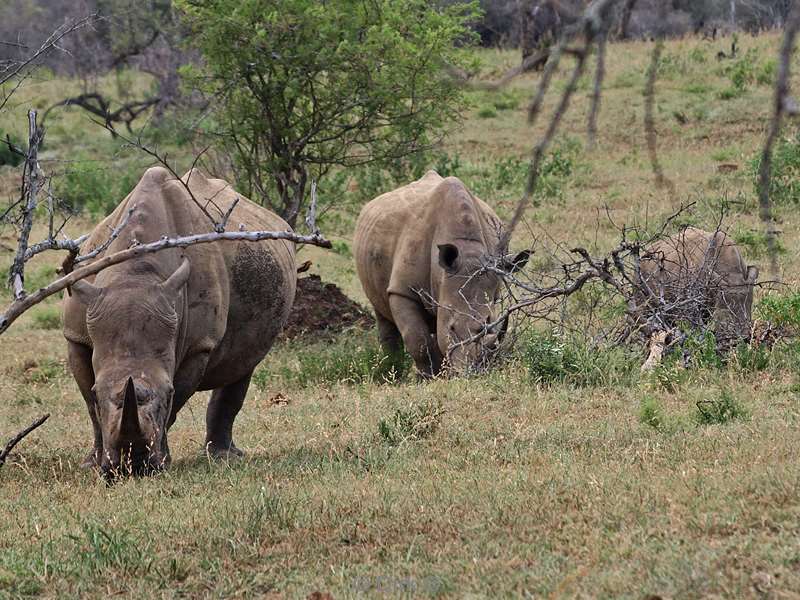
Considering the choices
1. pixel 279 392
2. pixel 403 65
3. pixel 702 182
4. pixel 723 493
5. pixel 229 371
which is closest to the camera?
pixel 723 493

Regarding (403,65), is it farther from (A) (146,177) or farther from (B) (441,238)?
(A) (146,177)

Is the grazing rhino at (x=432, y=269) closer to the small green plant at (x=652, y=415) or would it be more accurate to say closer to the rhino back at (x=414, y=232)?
the rhino back at (x=414, y=232)

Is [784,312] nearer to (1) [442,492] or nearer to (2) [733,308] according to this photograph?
(2) [733,308]

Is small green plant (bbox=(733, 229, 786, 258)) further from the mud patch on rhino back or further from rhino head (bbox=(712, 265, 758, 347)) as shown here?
the mud patch on rhino back

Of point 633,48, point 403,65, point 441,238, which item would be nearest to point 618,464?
point 441,238

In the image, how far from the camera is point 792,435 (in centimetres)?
629

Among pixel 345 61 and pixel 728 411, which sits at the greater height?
pixel 345 61

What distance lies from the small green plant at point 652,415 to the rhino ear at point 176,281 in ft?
8.65

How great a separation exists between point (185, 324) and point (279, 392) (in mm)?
3293

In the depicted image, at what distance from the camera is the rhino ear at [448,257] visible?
34.2 feet

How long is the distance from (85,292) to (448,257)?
407cm

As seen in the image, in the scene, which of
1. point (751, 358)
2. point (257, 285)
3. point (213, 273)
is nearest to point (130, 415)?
point (213, 273)

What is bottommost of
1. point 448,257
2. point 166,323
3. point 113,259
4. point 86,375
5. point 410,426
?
point 410,426

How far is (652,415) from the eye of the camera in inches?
279
